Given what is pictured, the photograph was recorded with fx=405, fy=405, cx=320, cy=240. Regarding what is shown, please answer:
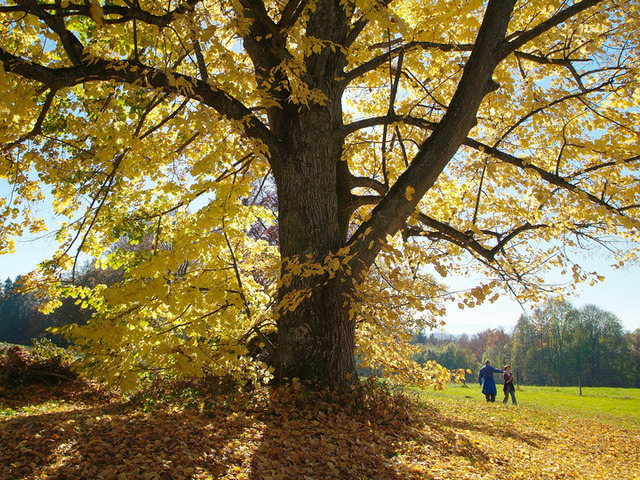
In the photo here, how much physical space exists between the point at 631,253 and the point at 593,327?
52499mm

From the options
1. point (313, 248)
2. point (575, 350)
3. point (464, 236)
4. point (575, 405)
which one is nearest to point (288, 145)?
point (313, 248)

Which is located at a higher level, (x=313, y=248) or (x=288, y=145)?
(x=288, y=145)

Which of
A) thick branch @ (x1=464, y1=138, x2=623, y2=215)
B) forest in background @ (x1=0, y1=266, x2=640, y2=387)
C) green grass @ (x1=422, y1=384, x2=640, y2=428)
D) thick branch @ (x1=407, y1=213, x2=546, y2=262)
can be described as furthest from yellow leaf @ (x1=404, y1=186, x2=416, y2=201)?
forest in background @ (x1=0, y1=266, x2=640, y2=387)

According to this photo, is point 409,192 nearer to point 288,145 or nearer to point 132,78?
point 288,145

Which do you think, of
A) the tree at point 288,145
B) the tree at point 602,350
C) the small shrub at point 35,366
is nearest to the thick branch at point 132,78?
the tree at point 288,145

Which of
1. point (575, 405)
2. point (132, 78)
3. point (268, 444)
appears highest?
point (132, 78)

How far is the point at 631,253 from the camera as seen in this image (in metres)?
7.41

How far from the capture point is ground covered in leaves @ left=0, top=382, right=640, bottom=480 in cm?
294

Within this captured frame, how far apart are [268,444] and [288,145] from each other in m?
3.36

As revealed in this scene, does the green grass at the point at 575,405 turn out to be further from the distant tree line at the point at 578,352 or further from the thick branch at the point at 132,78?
the distant tree line at the point at 578,352

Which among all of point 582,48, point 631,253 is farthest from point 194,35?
point 631,253

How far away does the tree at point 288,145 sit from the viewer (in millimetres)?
4254

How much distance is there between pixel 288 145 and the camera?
16.7 ft

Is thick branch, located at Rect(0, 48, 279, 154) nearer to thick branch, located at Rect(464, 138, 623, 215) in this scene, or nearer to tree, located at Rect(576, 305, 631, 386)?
thick branch, located at Rect(464, 138, 623, 215)
